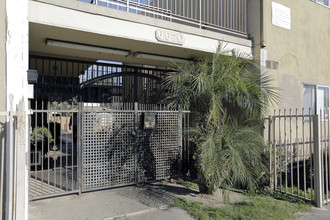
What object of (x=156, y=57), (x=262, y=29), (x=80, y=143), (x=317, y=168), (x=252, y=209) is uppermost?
(x=262, y=29)

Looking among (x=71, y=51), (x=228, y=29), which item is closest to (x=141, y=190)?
(x=71, y=51)

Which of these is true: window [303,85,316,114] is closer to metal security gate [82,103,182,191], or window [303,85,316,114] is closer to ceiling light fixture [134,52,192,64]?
ceiling light fixture [134,52,192,64]

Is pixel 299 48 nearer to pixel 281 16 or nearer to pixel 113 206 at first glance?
pixel 281 16

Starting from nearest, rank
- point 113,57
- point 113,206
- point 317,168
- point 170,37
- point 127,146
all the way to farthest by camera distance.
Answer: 1. point 113,206
2. point 317,168
3. point 170,37
4. point 127,146
5. point 113,57

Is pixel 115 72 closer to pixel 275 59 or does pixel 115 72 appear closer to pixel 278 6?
pixel 275 59

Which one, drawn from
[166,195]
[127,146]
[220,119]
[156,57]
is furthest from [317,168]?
[156,57]

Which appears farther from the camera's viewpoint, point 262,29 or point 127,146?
point 262,29

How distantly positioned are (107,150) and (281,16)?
602 centimetres

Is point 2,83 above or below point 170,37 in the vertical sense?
below

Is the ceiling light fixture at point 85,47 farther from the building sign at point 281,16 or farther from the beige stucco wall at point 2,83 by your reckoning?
the building sign at point 281,16

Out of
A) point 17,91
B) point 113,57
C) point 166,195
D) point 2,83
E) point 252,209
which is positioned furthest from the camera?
point 113,57

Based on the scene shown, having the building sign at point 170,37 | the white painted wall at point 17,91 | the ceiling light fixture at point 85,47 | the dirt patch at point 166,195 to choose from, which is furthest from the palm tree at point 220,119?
the white painted wall at point 17,91

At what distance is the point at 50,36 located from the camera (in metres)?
5.25

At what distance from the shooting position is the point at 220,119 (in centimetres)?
548
